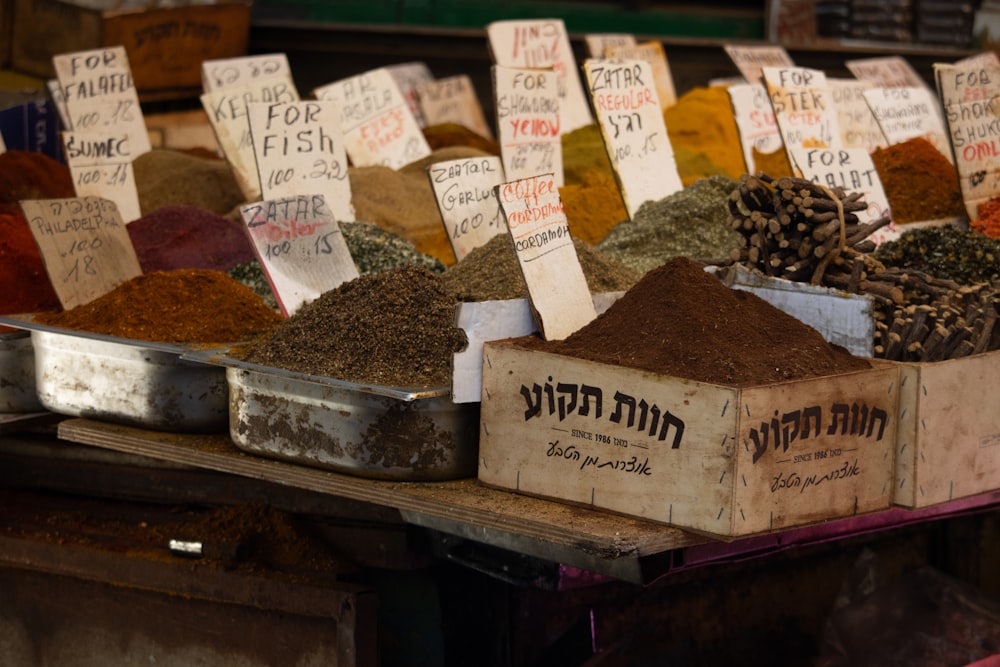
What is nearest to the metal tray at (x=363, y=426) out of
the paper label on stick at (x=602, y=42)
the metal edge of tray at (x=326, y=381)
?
the metal edge of tray at (x=326, y=381)

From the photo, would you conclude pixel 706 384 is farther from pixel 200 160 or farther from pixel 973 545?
pixel 200 160

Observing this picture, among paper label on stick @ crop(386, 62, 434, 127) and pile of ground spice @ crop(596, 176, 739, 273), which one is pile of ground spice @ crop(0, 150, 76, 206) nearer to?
pile of ground spice @ crop(596, 176, 739, 273)

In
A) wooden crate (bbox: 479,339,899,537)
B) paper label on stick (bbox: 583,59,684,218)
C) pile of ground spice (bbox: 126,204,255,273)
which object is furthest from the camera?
paper label on stick (bbox: 583,59,684,218)

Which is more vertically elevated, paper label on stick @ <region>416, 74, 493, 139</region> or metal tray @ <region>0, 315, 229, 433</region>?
paper label on stick @ <region>416, 74, 493, 139</region>

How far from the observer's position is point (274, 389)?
5.62ft

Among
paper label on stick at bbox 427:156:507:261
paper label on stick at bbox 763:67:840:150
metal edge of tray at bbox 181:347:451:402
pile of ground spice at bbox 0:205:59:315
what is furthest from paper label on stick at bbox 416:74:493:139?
metal edge of tray at bbox 181:347:451:402

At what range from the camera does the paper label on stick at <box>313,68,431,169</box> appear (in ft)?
11.2

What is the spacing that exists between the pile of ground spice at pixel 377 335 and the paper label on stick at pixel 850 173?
3.01ft

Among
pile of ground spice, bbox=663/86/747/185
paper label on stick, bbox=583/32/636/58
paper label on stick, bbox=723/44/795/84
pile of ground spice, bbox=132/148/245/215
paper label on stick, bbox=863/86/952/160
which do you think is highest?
paper label on stick, bbox=583/32/636/58

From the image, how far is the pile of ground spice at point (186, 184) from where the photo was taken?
3143mm

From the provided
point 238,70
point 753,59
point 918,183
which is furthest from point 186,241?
point 753,59

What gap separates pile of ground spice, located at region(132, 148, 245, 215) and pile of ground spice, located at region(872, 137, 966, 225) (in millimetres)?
1548

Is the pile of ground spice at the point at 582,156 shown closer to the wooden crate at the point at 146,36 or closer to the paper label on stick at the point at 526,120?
the paper label on stick at the point at 526,120

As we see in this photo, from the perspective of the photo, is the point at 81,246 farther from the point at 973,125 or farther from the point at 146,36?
the point at 146,36
